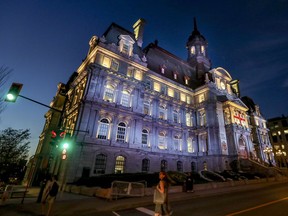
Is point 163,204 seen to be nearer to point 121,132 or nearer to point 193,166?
point 121,132

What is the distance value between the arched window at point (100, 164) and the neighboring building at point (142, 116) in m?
0.12

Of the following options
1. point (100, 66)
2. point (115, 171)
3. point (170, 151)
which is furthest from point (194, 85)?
point (115, 171)

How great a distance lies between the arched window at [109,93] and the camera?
80.8ft

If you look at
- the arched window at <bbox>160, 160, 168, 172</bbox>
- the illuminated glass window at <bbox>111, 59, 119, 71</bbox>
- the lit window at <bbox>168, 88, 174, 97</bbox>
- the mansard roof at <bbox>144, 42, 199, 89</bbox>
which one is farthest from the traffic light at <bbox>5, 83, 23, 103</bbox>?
the lit window at <bbox>168, 88, 174, 97</bbox>

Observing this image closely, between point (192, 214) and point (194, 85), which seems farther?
point (194, 85)

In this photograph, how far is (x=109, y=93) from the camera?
25.0 m

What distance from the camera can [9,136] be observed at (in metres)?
20.8

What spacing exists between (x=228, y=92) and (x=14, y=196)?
44.1 meters

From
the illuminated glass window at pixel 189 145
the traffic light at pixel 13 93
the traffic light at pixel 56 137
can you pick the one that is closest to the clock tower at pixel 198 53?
the illuminated glass window at pixel 189 145

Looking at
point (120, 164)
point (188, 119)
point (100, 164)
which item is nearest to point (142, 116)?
point (120, 164)

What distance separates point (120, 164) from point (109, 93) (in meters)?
10.9

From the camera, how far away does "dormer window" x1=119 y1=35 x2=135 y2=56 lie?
93.0 ft

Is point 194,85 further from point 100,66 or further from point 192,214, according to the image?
point 192,214

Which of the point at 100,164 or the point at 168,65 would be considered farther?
the point at 168,65
